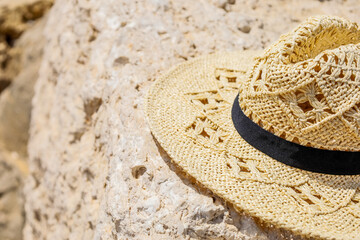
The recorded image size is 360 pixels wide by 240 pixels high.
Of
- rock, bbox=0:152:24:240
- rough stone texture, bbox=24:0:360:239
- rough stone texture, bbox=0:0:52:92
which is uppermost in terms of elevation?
rough stone texture, bbox=24:0:360:239

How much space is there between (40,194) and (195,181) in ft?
3.75

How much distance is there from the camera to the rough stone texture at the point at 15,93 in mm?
2473

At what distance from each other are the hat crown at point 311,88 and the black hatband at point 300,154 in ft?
0.05

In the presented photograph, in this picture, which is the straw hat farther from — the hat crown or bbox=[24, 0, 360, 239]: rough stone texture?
bbox=[24, 0, 360, 239]: rough stone texture

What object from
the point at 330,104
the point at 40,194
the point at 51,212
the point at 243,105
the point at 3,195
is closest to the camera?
the point at 330,104

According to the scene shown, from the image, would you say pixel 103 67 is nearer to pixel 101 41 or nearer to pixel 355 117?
pixel 101 41

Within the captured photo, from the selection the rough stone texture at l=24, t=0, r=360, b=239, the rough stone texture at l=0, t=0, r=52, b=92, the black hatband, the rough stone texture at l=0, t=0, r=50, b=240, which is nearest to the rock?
the rough stone texture at l=0, t=0, r=50, b=240

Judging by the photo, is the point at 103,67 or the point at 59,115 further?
the point at 59,115

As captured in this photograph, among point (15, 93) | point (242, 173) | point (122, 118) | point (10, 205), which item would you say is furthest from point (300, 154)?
point (15, 93)

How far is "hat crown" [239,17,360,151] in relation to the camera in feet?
2.97

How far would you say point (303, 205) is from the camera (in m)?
0.94

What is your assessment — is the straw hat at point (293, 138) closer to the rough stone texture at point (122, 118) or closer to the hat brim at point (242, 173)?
the hat brim at point (242, 173)

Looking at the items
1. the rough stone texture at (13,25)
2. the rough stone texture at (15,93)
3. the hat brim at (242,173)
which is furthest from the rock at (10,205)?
the hat brim at (242,173)

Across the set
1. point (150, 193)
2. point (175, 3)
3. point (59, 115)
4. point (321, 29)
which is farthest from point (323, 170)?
point (59, 115)
